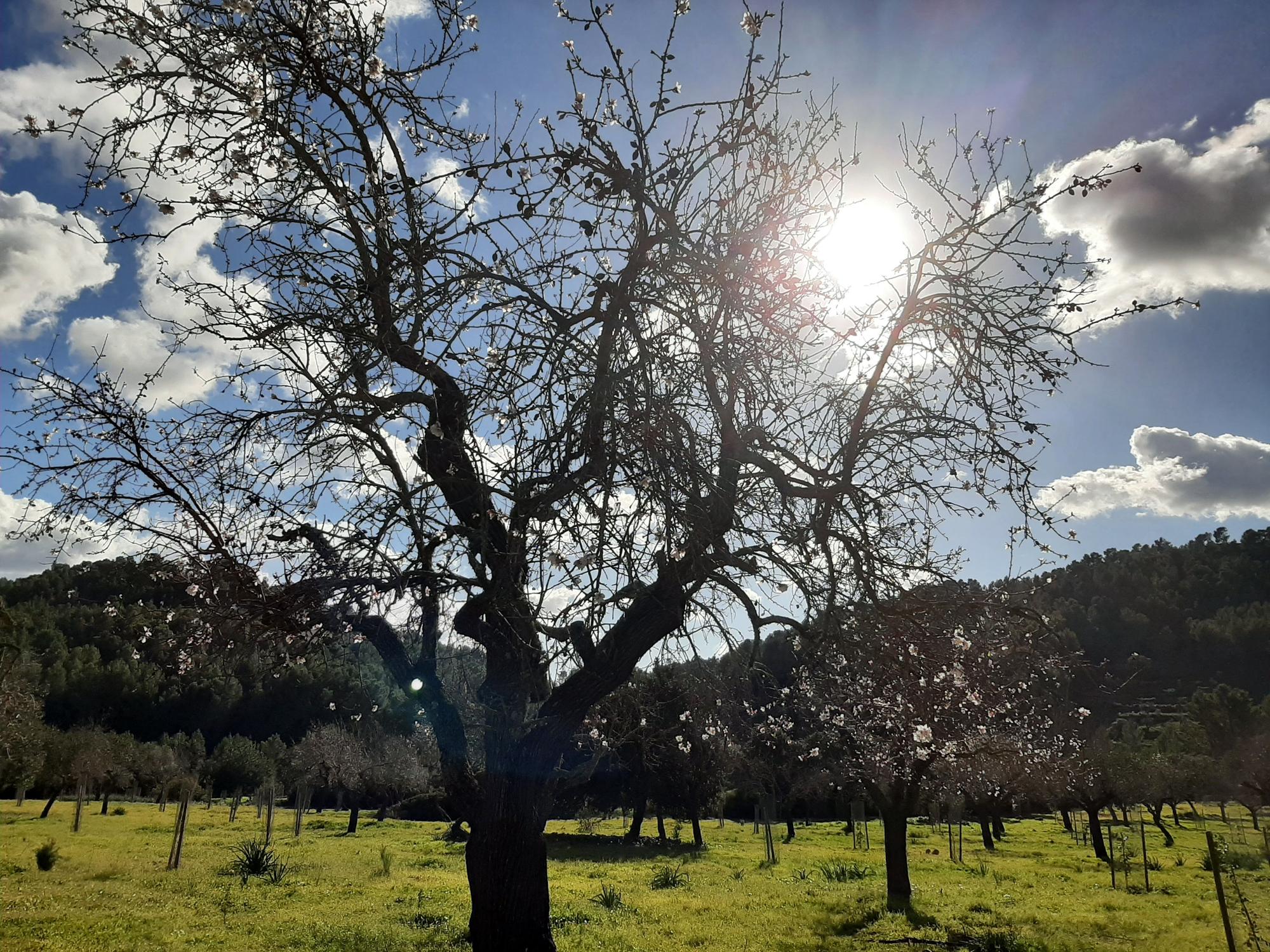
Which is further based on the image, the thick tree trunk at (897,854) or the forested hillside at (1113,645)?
the forested hillside at (1113,645)

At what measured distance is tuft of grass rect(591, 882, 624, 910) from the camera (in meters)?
15.6

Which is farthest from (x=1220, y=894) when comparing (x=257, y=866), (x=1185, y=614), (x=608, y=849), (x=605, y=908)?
(x=1185, y=614)

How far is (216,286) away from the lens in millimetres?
4711

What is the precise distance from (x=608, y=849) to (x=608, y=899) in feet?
58.5

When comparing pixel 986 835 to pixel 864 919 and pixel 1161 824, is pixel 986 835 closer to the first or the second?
pixel 1161 824

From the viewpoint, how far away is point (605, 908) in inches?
607

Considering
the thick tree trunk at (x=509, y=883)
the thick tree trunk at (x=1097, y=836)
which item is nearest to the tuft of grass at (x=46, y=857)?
the thick tree trunk at (x=509, y=883)

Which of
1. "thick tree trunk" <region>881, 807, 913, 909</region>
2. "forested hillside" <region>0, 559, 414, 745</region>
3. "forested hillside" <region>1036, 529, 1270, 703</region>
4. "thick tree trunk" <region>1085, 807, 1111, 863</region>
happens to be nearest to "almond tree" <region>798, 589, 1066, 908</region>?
"forested hillside" <region>0, 559, 414, 745</region>

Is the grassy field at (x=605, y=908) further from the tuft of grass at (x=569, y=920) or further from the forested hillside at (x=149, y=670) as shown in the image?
the forested hillside at (x=149, y=670)

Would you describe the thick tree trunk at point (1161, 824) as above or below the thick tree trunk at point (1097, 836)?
below

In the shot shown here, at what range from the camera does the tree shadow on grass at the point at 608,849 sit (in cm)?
2816

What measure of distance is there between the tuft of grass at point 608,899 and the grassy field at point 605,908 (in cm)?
22

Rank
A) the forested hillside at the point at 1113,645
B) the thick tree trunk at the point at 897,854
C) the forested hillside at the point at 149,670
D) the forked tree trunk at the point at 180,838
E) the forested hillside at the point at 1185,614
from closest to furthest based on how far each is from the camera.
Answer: the forested hillside at the point at 149,670
the thick tree trunk at the point at 897,854
the forked tree trunk at the point at 180,838
the forested hillside at the point at 1113,645
the forested hillside at the point at 1185,614

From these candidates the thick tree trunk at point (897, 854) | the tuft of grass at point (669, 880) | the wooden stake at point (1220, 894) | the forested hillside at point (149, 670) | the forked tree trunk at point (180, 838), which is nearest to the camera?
the forested hillside at point (149, 670)
